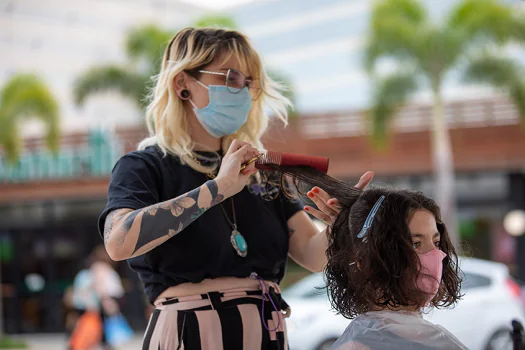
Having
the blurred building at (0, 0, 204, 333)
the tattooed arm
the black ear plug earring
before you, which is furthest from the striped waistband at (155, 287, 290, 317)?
the blurred building at (0, 0, 204, 333)

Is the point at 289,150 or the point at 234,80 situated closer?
the point at 234,80

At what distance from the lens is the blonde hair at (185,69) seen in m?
2.09

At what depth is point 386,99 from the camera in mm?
13766

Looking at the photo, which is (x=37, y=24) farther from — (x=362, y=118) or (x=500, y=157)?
(x=500, y=157)

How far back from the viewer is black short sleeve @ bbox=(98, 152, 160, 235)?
1.88 meters

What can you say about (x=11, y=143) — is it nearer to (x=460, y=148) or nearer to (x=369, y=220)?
(x=460, y=148)

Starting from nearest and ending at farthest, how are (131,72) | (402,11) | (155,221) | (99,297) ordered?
(155,221) → (99,297) → (402,11) → (131,72)

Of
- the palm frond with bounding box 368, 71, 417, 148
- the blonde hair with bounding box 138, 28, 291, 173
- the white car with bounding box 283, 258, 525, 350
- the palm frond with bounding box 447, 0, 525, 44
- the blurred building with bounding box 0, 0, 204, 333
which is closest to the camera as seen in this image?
the blonde hair with bounding box 138, 28, 291, 173

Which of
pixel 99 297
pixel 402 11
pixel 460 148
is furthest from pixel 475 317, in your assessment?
pixel 460 148

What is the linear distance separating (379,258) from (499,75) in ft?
41.1

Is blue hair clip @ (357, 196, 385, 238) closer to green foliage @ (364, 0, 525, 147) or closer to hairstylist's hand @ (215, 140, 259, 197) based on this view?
hairstylist's hand @ (215, 140, 259, 197)

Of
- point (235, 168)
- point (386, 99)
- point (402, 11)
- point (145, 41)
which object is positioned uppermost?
point (402, 11)

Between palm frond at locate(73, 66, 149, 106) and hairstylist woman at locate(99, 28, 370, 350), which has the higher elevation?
palm frond at locate(73, 66, 149, 106)

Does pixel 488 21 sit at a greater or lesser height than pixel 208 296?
greater
